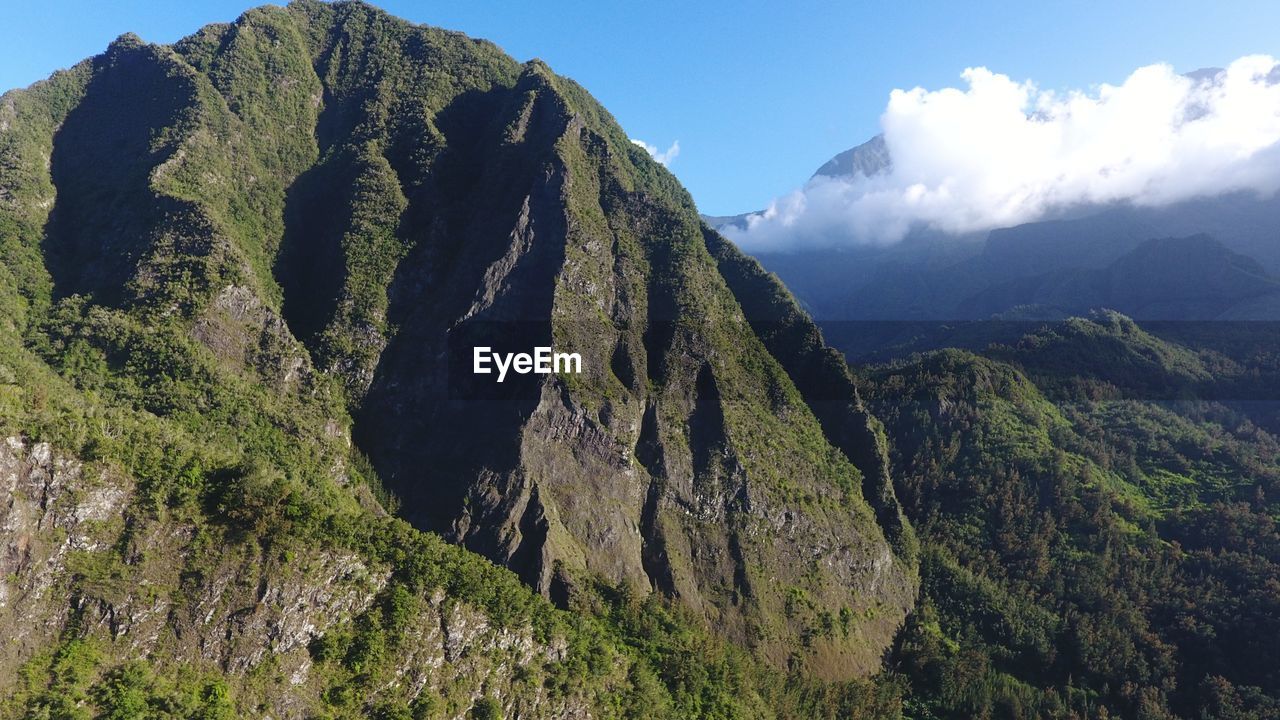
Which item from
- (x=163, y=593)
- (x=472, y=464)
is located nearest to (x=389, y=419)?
(x=472, y=464)

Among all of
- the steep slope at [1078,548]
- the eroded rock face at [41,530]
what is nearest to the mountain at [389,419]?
the eroded rock face at [41,530]

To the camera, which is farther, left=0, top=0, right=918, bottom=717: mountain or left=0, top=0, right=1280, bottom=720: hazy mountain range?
left=0, top=0, right=1280, bottom=720: hazy mountain range

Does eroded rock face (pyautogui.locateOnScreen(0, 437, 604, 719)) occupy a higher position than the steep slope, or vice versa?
eroded rock face (pyautogui.locateOnScreen(0, 437, 604, 719))

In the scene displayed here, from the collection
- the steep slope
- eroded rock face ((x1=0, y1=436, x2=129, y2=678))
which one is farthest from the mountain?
the steep slope

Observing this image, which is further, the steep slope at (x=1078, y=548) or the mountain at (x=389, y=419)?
the steep slope at (x=1078, y=548)

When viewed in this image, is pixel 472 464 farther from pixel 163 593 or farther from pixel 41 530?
pixel 41 530

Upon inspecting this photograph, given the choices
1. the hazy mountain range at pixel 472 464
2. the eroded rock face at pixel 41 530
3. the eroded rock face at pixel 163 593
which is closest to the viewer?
the eroded rock face at pixel 41 530

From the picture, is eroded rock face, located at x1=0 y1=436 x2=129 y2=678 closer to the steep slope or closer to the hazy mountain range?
the hazy mountain range

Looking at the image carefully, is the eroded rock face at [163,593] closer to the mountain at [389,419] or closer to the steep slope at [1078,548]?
the mountain at [389,419]
